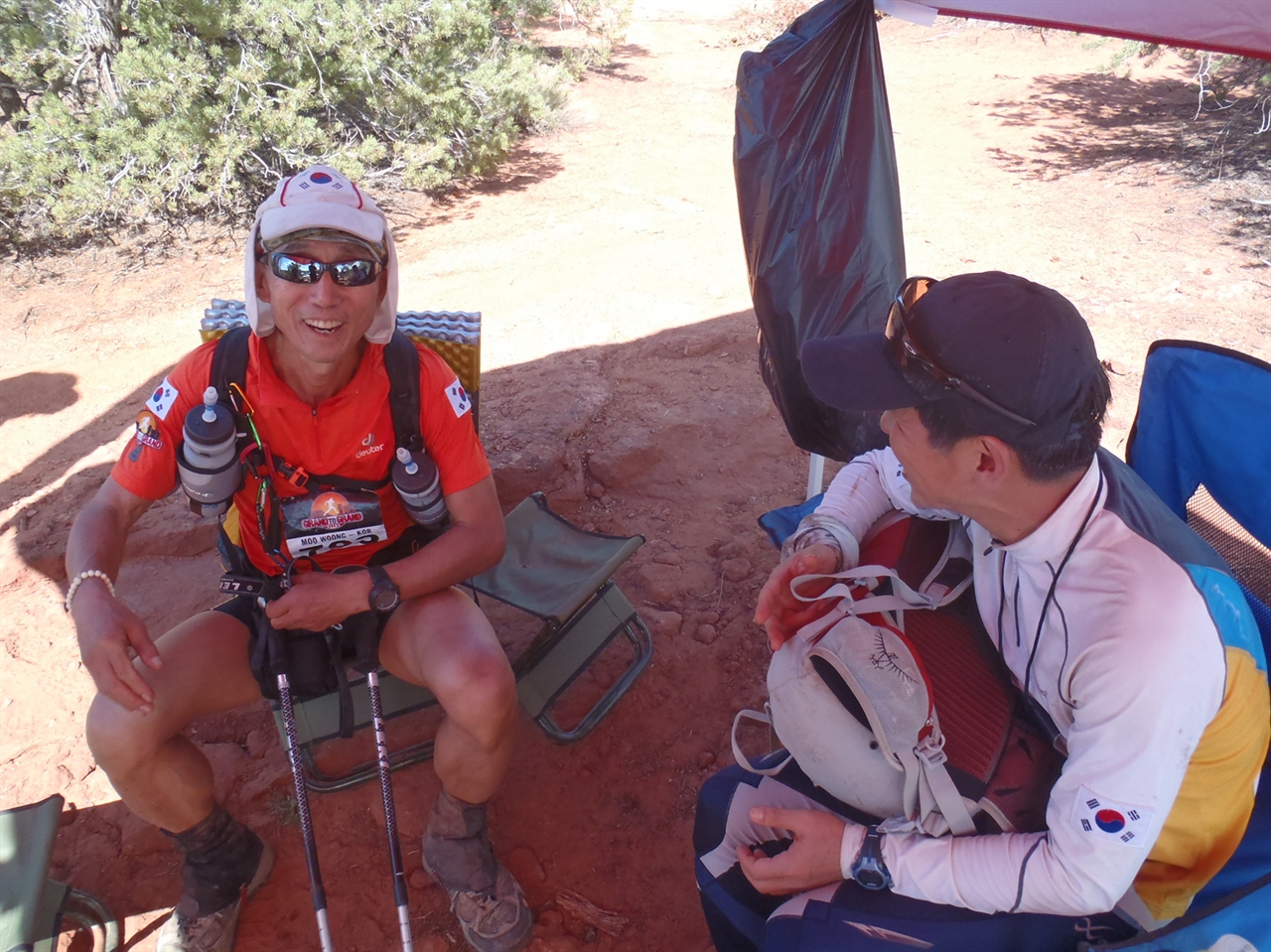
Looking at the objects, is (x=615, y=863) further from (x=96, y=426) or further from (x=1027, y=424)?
(x=96, y=426)

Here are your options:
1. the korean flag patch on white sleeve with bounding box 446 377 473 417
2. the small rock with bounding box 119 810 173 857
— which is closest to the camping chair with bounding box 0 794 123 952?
the small rock with bounding box 119 810 173 857

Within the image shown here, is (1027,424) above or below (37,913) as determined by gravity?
above

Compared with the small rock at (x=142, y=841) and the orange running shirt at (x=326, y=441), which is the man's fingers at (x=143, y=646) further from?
the small rock at (x=142, y=841)

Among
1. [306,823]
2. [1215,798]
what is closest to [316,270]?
→ [306,823]

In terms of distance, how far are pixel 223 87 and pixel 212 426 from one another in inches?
229

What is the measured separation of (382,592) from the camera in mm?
2188

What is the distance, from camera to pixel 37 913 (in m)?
2.15

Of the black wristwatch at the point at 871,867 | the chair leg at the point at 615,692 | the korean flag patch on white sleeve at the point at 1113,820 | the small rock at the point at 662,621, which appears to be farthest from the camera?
the small rock at the point at 662,621

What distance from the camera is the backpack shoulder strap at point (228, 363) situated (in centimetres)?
221

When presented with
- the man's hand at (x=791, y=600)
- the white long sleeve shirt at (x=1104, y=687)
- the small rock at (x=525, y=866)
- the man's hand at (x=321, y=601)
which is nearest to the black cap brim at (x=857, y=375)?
the white long sleeve shirt at (x=1104, y=687)

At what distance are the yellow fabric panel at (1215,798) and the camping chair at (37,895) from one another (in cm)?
242

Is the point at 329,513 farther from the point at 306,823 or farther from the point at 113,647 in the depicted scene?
the point at 306,823

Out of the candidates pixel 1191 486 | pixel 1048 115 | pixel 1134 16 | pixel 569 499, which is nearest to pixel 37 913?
pixel 569 499

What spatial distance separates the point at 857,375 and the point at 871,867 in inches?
35.0
